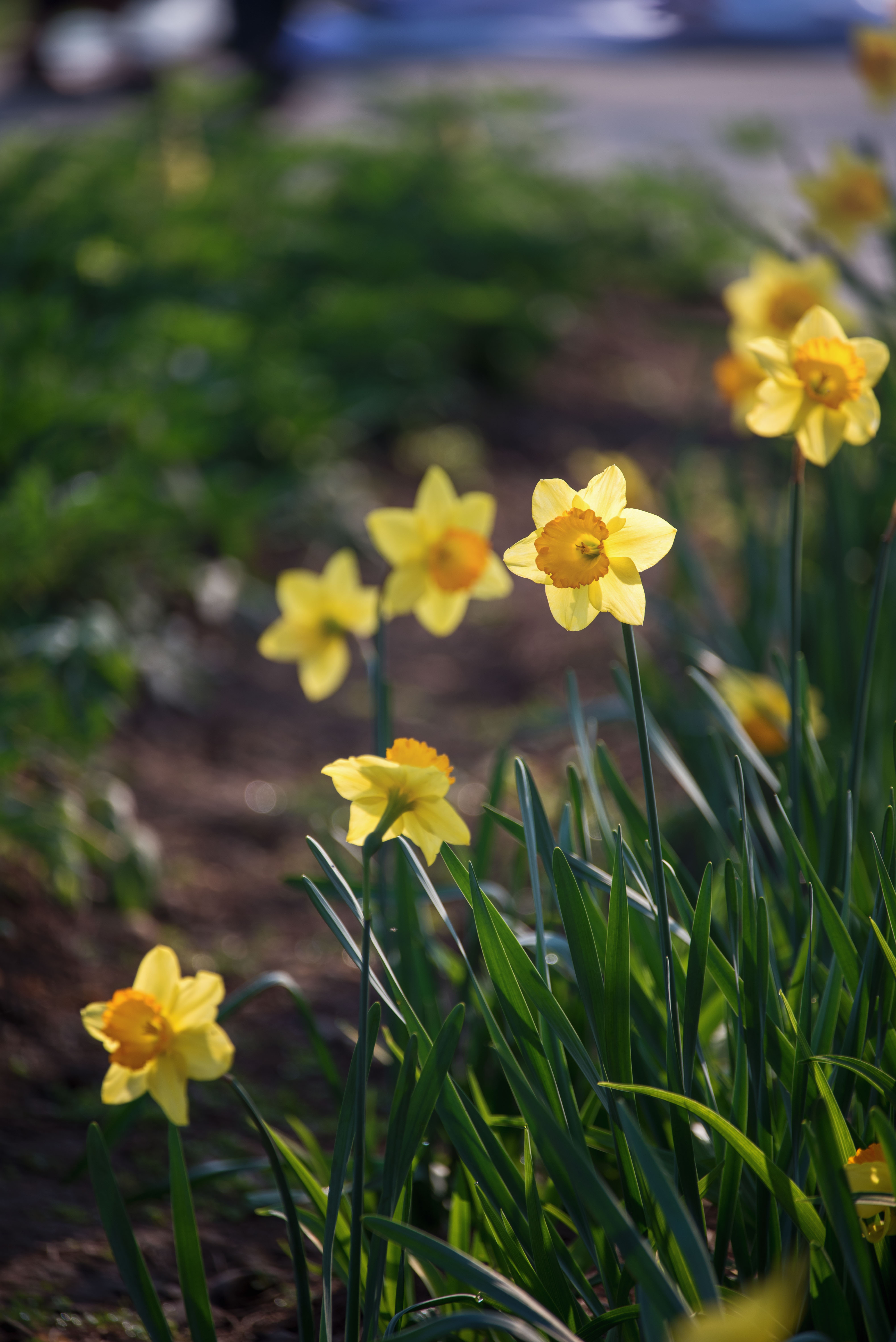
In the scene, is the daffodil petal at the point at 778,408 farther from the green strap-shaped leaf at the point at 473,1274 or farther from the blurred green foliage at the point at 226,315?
the blurred green foliage at the point at 226,315

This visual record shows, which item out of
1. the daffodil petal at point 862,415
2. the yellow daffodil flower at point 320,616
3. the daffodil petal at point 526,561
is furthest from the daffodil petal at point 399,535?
the daffodil petal at point 862,415

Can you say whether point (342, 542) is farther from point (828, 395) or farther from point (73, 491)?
point (828, 395)

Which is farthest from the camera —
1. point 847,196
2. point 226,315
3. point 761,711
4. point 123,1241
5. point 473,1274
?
point 226,315

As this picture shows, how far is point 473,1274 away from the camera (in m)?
0.74

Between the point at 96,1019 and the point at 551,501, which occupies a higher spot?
the point at 551,501

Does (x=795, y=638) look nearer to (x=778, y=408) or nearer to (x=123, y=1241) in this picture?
(x=778, y=408)

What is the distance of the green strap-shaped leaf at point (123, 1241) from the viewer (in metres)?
0.82

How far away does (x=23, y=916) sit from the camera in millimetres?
1700

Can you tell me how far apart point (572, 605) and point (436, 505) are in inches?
14.8

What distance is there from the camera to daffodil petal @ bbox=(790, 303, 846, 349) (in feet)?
3.44

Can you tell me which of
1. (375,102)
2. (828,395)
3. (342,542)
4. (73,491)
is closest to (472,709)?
(342,542)

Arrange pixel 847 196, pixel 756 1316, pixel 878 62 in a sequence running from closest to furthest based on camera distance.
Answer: pixel 756 1316 < pixel 847 196 < pixel 878 62

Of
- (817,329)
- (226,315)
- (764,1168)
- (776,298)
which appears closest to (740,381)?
(776,298)

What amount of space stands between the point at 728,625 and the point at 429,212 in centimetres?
358
